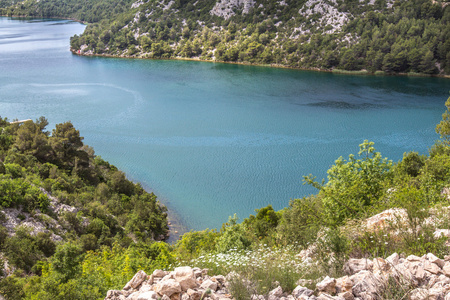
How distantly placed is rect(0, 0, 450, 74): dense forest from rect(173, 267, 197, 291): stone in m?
83.2

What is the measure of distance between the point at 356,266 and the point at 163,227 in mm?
20340

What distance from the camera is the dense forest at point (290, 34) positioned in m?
81.9

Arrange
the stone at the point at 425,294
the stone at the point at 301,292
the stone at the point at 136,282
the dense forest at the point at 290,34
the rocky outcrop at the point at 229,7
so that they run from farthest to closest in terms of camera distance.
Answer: the rocky outcrop at the point at 229,7 < the dense forest at the point at 290,34 < the stone at the point at 136,282 < the stone at the point at 301,292 < the stone at the point at 425,294

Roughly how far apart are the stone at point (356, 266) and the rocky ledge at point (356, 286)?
140mm

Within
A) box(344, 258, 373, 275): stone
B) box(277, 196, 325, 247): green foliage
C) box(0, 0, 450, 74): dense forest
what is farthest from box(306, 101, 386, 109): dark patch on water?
box(344, 258, 373, 275): stone

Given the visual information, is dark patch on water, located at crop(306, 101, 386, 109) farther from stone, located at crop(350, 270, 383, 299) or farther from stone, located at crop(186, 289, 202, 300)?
stone, located at crop(186, 289, 202, 300)

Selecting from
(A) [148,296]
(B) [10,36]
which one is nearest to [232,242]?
(A) [148,296]

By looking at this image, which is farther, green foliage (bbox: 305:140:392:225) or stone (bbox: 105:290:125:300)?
green foliage (bbox: 305:140:392:225)

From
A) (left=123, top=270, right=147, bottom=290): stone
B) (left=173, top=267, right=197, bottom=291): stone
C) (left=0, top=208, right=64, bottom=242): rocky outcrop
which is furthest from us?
(left=0, top=208, right=64, bottom=242): rocky outcrop

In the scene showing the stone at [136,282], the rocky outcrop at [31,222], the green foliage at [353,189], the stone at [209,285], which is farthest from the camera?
the rocky outcrop at [31,222]

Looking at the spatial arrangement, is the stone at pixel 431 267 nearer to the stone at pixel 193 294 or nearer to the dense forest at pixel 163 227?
the dense forest at pixel 163 227

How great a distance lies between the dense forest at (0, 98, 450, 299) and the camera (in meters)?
10.5

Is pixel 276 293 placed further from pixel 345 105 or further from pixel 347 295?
pixel 345 105

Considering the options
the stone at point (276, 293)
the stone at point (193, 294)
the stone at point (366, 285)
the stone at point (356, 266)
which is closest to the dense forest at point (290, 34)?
the stone at point (356, 266)
